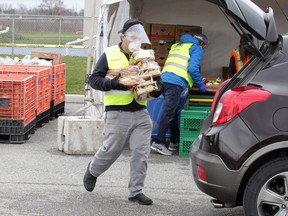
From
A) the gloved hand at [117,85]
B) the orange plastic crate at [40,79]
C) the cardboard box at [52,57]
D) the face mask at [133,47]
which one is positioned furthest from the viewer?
the cardboard box at [52,57]

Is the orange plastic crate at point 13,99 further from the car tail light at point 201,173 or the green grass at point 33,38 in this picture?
the green grass at point 33,38

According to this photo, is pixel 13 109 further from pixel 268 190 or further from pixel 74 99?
pixel 74 99

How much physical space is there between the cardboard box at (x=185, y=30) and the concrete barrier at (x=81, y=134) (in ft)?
11.0

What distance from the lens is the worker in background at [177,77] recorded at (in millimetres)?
9219

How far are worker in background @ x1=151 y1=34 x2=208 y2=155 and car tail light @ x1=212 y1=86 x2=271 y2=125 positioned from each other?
390 cm

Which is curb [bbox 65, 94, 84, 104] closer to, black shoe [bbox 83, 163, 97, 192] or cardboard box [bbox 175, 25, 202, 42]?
cardboard box [bbox 175, 25, 202, 42]

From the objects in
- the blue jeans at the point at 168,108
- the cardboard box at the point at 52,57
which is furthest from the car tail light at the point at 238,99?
the cardboard box at the point at 52,57

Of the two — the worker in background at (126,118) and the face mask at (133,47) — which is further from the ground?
the face mask at (133,47)

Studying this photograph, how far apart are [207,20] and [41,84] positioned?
316 centimetres

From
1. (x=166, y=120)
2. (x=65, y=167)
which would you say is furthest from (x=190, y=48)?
(x=65, y=167)

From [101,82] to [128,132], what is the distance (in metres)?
0.55

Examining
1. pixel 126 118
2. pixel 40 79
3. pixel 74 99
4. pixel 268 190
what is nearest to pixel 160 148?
pixel 40 79

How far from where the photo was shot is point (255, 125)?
17.1 ft

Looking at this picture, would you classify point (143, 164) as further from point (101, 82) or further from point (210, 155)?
point (210, 155)
